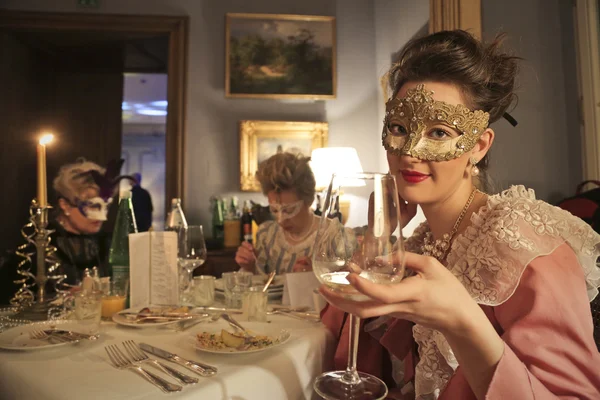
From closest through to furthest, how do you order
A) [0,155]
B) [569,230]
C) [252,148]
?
[569,230], [252,148], [0,155]

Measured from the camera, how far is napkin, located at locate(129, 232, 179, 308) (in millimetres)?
1270

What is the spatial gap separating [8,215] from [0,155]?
→ 2.12ft

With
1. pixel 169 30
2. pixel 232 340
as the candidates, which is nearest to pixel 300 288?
pixel 232 340

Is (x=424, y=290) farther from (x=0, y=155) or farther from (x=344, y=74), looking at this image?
(x=0, y=155)

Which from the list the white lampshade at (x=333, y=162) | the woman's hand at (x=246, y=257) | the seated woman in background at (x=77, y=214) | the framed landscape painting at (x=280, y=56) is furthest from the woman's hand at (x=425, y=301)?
the framed landscape painting at (x=280, y=56)

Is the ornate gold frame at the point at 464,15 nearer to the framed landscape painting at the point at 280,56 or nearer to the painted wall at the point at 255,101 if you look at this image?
the painted wall at the point at 255,101

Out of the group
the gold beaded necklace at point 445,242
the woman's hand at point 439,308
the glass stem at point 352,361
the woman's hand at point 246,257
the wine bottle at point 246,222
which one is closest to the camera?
the woman's hand at point 439,308

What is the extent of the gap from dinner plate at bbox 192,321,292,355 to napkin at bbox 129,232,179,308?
0.23 m

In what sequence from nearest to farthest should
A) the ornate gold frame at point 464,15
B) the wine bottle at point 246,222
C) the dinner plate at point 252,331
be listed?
the dinner plate at point 252,331, the ornate gold frame at point 464,15, the wine bottle at point 246,222

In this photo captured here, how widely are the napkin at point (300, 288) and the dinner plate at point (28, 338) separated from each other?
0.62 m

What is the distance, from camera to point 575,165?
6.41 feet

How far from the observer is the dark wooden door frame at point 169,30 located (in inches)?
135

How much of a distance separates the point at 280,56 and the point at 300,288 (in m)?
2.70

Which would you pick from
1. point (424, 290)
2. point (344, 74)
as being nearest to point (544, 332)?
point (424, 290)
